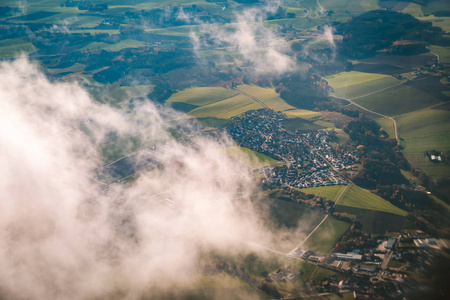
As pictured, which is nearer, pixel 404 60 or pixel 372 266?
pixel 372 266

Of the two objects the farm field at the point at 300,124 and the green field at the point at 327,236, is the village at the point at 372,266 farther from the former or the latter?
the farm field at the point at 300,124

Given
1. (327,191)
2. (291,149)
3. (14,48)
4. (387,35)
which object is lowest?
(327,191)

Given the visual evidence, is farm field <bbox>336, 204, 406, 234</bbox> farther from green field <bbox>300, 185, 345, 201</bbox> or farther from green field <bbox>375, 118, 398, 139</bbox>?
green field <bbox>375, 118, 398, 139</bbox>

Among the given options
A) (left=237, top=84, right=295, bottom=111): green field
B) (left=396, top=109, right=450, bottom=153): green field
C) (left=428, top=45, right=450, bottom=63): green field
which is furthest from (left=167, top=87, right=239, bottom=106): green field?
(left=428, top=45, right=450, bottom=63): green field

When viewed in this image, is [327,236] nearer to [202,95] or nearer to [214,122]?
[214,122]

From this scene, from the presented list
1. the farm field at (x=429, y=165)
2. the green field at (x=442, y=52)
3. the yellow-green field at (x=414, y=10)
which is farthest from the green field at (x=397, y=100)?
the yellow-green field at (x=414, y=10)

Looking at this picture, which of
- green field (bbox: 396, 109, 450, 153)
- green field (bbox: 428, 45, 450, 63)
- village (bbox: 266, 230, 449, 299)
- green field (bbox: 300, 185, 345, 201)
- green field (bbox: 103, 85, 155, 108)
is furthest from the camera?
green field (bbox: 428, 45, 450, 63)

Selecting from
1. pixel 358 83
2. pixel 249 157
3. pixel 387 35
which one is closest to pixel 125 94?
pixel 249 157
